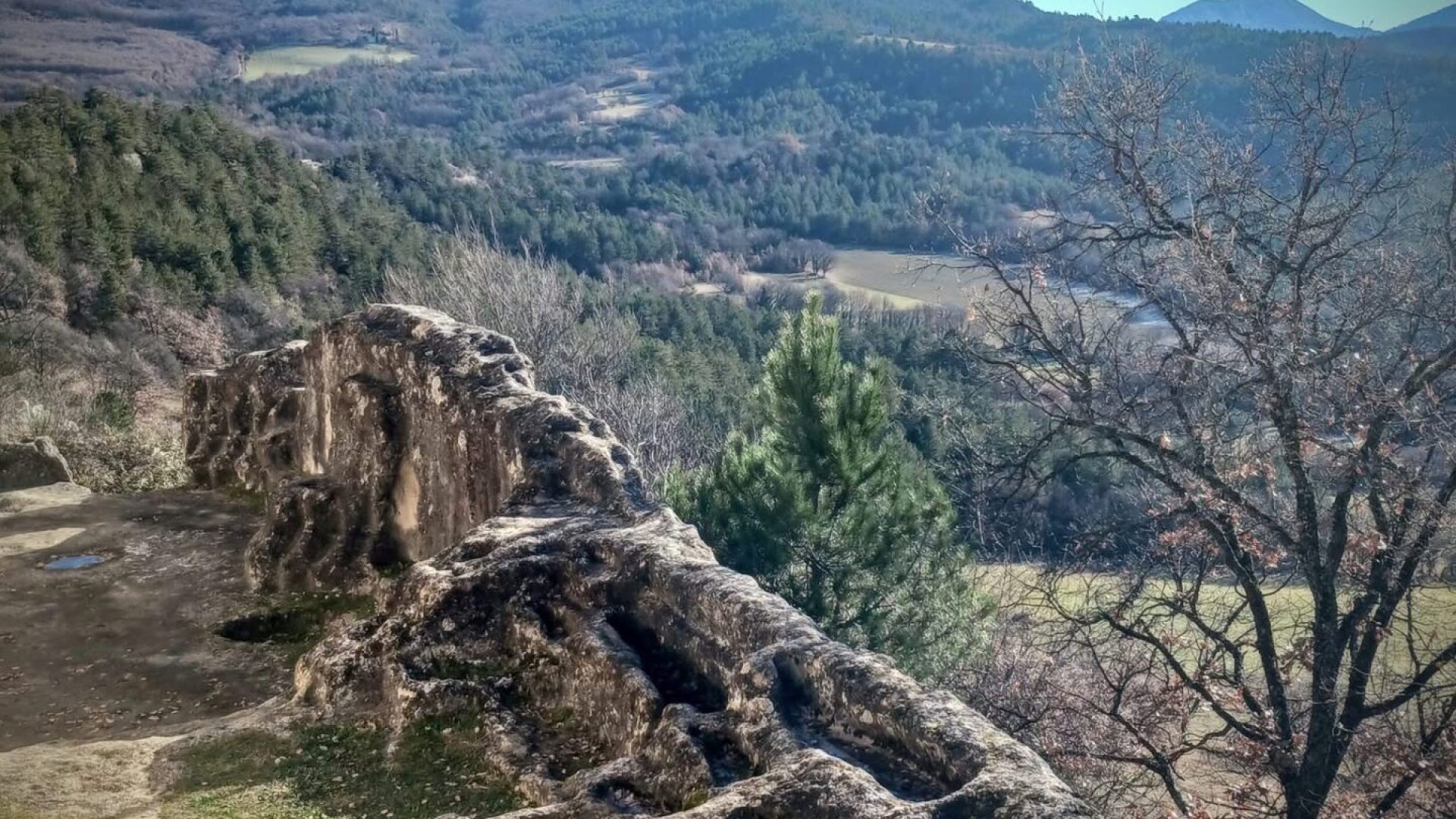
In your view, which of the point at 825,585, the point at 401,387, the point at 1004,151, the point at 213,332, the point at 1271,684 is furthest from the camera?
the point at 1004,151

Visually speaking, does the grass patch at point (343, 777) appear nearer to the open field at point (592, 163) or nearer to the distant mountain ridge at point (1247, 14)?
the distant mountain ridge at point (1247, 14)

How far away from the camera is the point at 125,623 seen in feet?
43.4

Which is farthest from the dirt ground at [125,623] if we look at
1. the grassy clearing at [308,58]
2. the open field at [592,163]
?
the open field at [592,163]

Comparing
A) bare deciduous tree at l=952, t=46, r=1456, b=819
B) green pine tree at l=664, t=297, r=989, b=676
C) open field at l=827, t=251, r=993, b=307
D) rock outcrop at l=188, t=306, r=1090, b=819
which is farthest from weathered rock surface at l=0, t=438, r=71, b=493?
open field at l=827, t=251, r=993, b=307

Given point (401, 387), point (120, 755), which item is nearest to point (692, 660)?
point (120, 755)

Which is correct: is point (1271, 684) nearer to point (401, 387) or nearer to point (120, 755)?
point (401, 387)

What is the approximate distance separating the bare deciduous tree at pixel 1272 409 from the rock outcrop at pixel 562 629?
26.9 feet

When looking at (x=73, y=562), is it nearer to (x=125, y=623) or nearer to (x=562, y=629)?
(x=125, y=623)

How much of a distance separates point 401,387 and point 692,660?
657 cm

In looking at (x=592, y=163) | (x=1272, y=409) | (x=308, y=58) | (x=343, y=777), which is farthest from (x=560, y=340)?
(x=592, y=163)

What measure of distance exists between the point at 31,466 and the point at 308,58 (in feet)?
354

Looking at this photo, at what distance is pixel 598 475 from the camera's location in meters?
11.2

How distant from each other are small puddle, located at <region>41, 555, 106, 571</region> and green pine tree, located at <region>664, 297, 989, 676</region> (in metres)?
14.7

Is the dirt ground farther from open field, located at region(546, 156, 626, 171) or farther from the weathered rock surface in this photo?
open field, located at region(546, 156, 626, 171)
